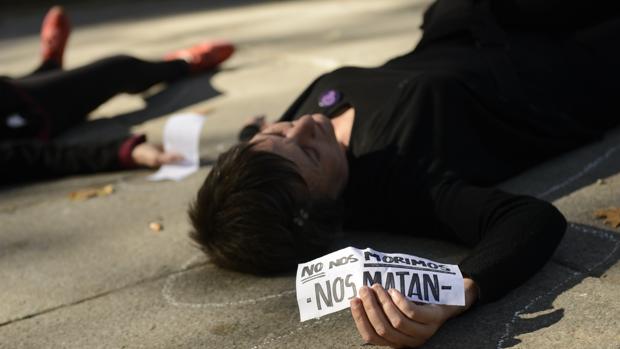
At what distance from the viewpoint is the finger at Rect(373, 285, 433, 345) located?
6.37ft

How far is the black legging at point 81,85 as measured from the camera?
466 centimetres

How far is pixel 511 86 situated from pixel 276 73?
2950 millimetres

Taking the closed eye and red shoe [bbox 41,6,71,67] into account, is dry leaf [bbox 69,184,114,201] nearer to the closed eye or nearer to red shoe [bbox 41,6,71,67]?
the closed eye

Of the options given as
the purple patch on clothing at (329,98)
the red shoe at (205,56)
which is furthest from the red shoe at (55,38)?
the purple patch on clothing at (329,98)

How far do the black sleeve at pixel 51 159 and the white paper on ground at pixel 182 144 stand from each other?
318 mm

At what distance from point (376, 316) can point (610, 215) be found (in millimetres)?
1148

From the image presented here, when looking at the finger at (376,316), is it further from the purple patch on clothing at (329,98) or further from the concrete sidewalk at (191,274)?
the purple patch on clothing at (329,98)

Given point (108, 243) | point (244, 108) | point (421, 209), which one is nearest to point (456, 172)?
point (421, 209)

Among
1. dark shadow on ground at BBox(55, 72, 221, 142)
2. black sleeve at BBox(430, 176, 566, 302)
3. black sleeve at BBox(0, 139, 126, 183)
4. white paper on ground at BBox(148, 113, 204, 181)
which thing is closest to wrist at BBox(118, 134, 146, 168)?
black sleeve at BBox(0, 139, 126, 183)

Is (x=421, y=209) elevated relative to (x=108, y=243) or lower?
elevated

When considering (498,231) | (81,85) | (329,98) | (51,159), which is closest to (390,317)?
(498,231)

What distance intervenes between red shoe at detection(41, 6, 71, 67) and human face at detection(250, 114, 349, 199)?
2.99 meters

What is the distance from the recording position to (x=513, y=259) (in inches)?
88.0

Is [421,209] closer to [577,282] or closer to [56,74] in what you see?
[577,282]
